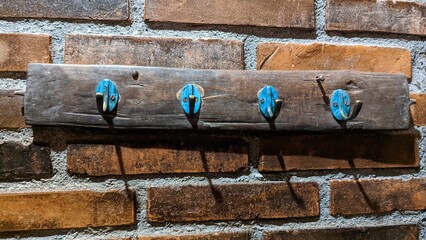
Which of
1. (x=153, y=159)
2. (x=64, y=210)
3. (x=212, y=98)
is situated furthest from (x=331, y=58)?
(x=64, y=210)

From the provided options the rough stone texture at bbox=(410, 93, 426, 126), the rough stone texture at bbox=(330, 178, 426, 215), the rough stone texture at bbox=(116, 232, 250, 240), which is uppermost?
the rough stone texture at bbox=(410, 93, 426, 126)

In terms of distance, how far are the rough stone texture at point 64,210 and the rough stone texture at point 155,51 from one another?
7.7 inches

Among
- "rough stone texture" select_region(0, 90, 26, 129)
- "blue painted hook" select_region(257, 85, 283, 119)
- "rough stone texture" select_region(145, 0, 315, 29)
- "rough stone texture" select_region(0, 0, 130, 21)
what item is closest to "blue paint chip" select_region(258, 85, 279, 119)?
"blue painted hook" select_region(257, 85, 283, 119)

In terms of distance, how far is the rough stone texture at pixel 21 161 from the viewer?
1.99ft

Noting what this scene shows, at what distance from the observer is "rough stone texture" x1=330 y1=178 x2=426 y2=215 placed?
689 millimetres

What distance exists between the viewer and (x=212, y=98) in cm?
62

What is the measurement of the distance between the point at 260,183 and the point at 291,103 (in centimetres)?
13

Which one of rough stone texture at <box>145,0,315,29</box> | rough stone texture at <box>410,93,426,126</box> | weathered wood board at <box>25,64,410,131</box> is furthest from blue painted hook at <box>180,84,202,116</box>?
rough stone texture at <box>410,93,426,126</box>

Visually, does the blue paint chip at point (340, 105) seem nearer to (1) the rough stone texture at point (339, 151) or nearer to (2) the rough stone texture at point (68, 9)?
(1) the rough stone texture at point (339, 151)

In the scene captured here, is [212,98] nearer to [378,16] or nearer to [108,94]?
[108,94]

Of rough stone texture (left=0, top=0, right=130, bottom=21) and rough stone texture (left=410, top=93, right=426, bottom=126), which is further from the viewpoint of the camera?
rough stone texture (left=410, top=93, right=426, bottom=126)

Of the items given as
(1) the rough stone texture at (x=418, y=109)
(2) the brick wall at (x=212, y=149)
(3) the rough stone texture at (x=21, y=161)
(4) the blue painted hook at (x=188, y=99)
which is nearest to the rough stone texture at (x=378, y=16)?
(2) the brick wall at (x=212, y=149)

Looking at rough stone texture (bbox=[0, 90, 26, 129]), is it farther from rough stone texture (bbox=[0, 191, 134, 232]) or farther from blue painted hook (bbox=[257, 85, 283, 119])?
blue painted hook (bbox=[257, 85, 283, 119])

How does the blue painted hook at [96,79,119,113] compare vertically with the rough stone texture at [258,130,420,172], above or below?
above
